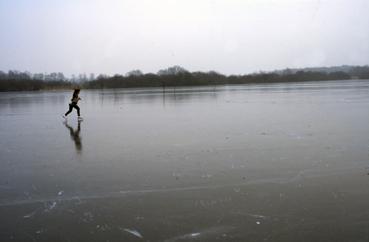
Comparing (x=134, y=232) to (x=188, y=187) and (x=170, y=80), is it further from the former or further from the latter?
(x=170, y=80)

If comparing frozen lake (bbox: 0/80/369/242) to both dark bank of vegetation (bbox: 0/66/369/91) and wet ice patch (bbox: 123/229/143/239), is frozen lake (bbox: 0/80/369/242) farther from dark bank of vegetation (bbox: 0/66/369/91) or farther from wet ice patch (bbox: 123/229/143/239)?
dark bank of vegetation (bbox: 0/66/369/91)

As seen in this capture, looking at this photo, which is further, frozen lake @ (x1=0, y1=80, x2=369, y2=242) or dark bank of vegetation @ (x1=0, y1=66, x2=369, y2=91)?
dark bank of vegetation @ (x1=0, y1=66, x2=369, y2=91)

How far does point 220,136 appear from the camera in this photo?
11.9 meters

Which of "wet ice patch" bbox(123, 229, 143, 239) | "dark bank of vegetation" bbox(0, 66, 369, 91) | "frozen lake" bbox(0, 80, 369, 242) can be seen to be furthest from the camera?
"dark bank of vegetation" bbox(0, 66, 369, 91)

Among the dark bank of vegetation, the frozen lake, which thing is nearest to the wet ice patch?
the frozen lake

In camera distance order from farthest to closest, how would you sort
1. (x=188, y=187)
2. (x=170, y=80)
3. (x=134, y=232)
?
(x=170, y=80) → (x=188, y=187) → (x=134, y=232)

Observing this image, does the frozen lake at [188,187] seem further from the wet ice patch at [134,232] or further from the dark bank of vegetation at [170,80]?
the dark bank of vegetation at [170,80]

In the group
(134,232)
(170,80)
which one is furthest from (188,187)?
(170,80)

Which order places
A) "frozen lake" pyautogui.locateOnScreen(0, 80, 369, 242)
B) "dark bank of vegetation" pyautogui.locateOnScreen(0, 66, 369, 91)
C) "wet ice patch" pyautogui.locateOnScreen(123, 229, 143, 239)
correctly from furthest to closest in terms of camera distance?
1. "dark bank of vegetation" pyautogui.locateOnScreen(0, 66, 369, 91)
2. "frozen lake" pyautogui.locateOnScreen(0, 80, 369, 242)
3. "wet ice patch" pyautogui.locateOnScreen(123, 229, 143, 239)

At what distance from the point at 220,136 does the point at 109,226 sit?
7226 mm

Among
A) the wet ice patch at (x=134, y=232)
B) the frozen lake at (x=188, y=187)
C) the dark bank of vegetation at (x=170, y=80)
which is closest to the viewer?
the wet ice patch at (x=134, y=232)

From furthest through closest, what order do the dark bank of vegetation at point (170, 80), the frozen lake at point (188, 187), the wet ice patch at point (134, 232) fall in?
1. the dark bank of vegetation at point (170, 80)
2. the frozen lake at point (188, 187)
3. the wet ice patch at point (134, 232)

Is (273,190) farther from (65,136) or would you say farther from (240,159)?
(65,136)

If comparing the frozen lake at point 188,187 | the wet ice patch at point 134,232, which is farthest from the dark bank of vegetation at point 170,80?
the wet ice patch at point 134,232
